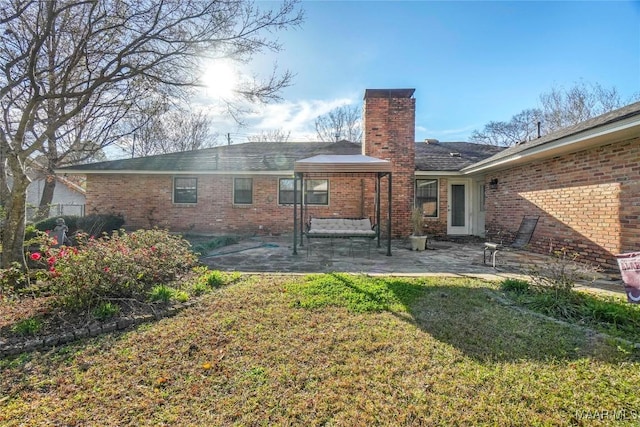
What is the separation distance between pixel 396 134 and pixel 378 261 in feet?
18.0

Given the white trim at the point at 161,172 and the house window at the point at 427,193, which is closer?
the white trim at the point at 161,172

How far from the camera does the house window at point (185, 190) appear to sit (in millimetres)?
12234

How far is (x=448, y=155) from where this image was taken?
12.9m

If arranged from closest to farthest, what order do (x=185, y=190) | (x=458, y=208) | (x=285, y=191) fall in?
(x=458, y=208)
(x=285, y=191)
(x=185, y=190)

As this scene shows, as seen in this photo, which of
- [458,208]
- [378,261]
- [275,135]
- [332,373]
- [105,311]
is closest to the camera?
[332,373]

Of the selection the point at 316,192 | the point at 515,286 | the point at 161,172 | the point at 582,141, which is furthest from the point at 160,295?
the point at 161,172

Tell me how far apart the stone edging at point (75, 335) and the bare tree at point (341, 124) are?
25.3m

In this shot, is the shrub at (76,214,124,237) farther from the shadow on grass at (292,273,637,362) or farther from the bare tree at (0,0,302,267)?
the shadow on grass at (292,273,637,362)

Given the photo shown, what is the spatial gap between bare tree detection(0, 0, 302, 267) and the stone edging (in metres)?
2.65

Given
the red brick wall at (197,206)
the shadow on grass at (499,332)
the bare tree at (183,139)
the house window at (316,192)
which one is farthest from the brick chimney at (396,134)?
the bare tree at (183,139)

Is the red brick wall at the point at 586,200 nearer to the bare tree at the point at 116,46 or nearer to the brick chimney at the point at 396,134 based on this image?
the brick chimney at the point at 396,134

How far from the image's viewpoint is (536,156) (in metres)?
7.61

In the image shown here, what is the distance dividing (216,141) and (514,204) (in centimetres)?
2490

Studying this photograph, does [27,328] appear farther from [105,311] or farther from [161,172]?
[161,172]
